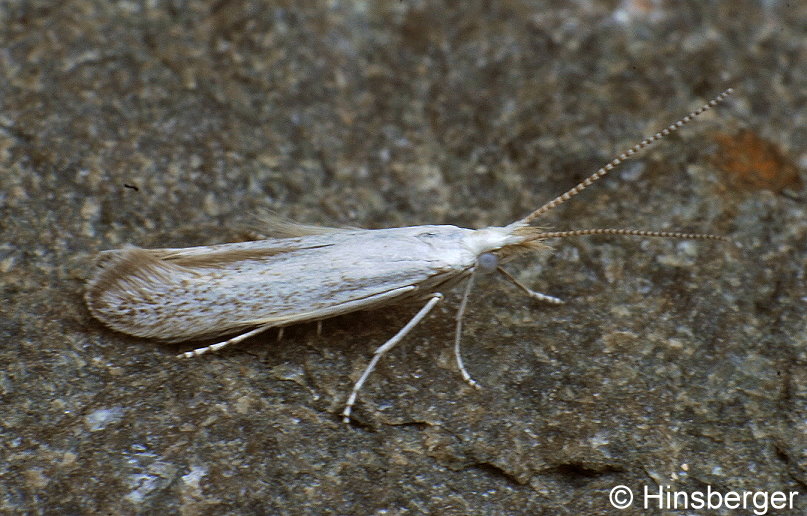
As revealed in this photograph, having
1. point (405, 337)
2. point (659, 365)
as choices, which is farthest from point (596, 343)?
point (405, 337)

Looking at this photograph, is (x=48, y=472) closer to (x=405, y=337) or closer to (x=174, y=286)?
(x=174, y=286)

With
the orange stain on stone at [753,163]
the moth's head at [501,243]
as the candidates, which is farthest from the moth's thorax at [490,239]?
the orange stain on stone at [753,163]

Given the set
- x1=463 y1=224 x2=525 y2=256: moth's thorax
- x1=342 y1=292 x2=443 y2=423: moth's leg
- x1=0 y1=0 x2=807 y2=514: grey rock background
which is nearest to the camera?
x1=0 y1=0 x2=807 y2=514: grey rock background

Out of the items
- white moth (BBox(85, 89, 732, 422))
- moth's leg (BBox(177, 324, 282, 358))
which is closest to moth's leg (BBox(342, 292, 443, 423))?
white moth (BBox(85, 89, 732, 422))

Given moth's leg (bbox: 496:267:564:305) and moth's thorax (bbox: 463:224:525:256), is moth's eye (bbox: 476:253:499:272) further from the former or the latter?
moth's leg (bbox: 496:267:564:305)

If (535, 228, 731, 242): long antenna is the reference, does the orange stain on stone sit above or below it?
above

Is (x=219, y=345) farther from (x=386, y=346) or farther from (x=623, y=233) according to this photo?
(x=623, y=233)

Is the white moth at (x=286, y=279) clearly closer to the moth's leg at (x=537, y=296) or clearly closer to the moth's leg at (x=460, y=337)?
the moth's leg at (x=460, y=337)
